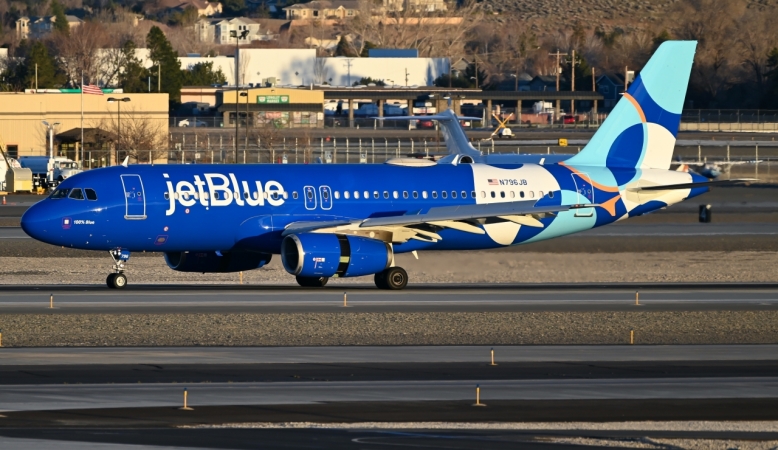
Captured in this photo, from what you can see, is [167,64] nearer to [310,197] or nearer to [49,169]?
[49,169]

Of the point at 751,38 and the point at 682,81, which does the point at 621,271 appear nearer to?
the point at 682,81

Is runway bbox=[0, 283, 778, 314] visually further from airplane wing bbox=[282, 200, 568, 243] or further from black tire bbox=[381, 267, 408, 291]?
airplane wing bbox=[282, 200, 568, 243]

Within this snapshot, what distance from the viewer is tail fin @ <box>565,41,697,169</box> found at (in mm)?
43281

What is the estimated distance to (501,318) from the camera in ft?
103

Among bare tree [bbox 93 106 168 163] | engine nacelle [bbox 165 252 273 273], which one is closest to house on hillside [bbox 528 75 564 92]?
bare tree [bbox 93 106 168 163]

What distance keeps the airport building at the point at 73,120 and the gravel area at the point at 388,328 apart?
224 ft

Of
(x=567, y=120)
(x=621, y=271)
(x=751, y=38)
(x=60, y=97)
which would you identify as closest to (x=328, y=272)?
(x=621, y=271)

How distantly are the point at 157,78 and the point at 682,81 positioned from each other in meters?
115

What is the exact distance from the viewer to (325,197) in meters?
38.8

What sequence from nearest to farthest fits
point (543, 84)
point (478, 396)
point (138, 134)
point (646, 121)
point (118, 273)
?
point (478, 396)
point (118, 273)
point (646, 121)
point (138, 134)
point (543, 84)

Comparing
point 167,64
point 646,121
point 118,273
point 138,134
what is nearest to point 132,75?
point 167,64

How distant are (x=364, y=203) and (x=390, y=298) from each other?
180 inches

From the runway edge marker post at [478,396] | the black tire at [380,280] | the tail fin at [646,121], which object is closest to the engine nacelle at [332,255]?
the black tire at [380,280]

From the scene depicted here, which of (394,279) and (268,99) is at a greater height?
(268,99)
